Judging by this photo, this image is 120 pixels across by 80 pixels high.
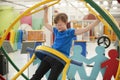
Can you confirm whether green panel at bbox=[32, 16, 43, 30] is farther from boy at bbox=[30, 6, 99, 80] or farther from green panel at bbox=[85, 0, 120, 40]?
green panel at bbox=[85, 0, 120, 40]

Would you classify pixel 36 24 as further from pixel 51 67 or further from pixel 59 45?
pixel 51 67

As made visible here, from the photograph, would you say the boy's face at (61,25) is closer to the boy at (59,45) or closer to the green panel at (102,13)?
the boy at (59,45)

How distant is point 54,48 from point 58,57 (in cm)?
18

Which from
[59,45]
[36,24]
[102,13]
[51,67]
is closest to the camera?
[102,13]

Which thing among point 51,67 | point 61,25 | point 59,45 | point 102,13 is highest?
point 102,13

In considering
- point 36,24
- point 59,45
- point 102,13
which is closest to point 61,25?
point 59,45

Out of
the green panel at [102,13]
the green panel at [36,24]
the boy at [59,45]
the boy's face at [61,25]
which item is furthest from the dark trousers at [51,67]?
the green panel at [36,24]

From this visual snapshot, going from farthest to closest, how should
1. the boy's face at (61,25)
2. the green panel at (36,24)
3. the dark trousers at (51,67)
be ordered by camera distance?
1. the green panel at (36,24)
2. the boy's face at (61,25)
3. the dark trousers at (51,67)

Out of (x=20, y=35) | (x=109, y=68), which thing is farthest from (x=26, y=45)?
(x=20, y=35)

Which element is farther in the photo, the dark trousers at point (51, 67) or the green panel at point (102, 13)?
the dark trousers at point (51, 67)

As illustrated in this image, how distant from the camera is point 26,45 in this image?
4.90 meters

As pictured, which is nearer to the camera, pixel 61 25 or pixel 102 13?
pixel 102 13

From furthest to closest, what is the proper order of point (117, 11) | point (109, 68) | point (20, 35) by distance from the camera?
point (117, 11) < point (20, 35) < point (109, 68)

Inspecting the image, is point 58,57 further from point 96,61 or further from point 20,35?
point 20,35
